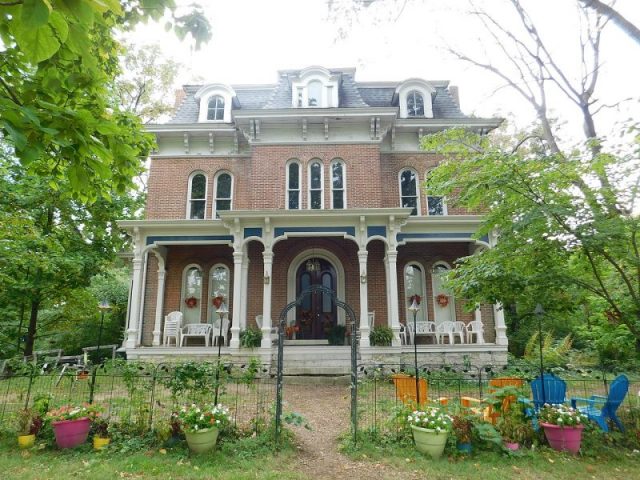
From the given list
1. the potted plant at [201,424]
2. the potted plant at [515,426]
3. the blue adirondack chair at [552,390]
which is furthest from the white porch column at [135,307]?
the blue adirondack chair at [552,390]

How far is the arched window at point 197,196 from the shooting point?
48.5 feet

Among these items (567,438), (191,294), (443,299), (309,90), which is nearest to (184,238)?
(191,294)

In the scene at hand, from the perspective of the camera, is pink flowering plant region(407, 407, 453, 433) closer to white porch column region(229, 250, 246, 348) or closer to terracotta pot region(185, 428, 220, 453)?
terracotta pot region(185, 428, 220, 453)

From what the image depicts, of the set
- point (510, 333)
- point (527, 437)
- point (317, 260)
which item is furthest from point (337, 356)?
point (510, 333)

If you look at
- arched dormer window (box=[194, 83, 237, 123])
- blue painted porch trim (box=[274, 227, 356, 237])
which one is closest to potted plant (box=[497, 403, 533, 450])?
blue painted porch trim (box=[274, 227, 356, 237])

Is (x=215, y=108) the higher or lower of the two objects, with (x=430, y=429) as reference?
higher

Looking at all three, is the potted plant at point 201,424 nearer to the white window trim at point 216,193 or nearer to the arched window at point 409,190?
the white window trim at point 216,193

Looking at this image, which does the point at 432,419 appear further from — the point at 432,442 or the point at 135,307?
the point at 135,307

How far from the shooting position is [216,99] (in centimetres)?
1587

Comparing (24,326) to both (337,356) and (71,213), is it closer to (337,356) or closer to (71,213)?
(71,213)

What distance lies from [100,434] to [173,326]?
691 centimetres

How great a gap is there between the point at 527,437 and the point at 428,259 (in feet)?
27.8

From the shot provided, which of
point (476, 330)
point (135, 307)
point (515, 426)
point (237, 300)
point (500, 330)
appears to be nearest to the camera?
point (515, 426)

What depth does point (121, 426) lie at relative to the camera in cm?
605
